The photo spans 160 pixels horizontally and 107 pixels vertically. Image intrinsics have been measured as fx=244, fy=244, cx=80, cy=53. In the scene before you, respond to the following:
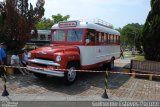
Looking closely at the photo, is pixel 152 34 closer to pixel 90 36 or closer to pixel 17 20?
pixel 90 36

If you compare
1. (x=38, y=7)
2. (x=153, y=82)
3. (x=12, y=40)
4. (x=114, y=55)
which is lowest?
(x=153, y=82)

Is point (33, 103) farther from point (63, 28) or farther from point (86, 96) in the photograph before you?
point (63, 28)

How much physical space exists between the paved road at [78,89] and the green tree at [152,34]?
284cm

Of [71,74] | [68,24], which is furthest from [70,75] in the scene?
[68,24]

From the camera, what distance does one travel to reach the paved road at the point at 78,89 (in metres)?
8.76

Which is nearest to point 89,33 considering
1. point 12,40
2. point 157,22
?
point 157,22

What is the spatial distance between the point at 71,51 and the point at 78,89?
1.87 m

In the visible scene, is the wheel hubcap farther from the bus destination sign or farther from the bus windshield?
the bus destination sign

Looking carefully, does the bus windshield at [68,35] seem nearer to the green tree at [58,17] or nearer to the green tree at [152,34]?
the green tree at [152,34]

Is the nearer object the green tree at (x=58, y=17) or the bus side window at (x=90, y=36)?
the bus side window at (x=90, y=36)

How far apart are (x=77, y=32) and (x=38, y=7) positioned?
591 centimetres

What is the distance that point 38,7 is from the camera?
16.8 metres

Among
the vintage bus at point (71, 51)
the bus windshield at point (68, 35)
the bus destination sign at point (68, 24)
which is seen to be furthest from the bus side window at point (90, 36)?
the bus destination sign at point (68, 24)

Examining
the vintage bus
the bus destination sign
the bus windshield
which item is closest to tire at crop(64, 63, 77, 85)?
the vintage bus
